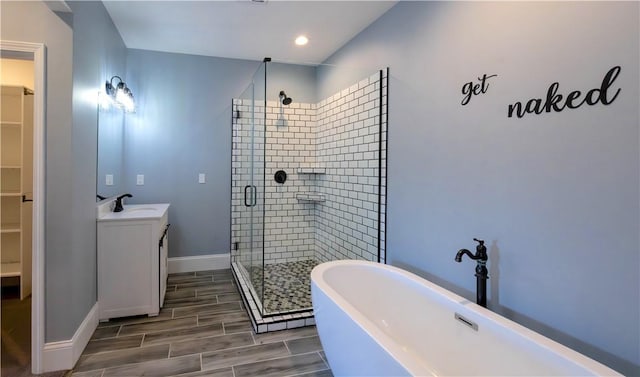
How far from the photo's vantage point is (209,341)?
247 centimetres

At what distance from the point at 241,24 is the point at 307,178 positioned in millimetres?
1923

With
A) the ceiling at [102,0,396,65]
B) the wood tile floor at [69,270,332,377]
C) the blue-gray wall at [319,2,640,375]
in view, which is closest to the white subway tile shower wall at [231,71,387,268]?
the ceiling at [102,0,396,65]

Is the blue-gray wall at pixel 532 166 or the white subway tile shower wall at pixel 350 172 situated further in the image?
the white subway tile shower wall at pixel 350 172

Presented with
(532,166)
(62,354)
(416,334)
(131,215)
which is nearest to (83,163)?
(131,215)

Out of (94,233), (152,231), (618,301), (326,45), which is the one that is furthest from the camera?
(326,45)

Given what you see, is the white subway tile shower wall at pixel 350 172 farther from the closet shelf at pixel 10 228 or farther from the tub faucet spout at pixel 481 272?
the closet shelf at pixel 10 228

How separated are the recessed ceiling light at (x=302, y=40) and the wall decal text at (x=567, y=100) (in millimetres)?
2364

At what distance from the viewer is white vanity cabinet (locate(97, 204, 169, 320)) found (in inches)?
106

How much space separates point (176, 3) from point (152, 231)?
1.96 metres

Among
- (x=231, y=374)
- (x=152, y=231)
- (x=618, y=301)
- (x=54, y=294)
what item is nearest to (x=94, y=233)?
(x=152, y=231)

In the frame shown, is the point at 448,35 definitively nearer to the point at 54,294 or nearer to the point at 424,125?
the point at 424,125

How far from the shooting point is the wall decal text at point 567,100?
1.33m

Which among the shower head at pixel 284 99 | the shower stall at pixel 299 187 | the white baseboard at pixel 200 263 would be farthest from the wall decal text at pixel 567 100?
the white baseboard at pixel 200 263

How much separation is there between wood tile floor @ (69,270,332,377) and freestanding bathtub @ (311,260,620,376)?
49 cm
